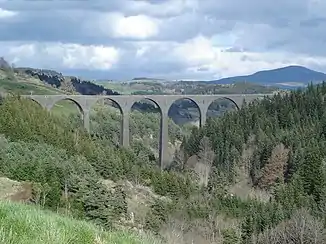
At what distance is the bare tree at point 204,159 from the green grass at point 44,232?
68.4 m

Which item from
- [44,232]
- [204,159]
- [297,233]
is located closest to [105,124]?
[204,159]

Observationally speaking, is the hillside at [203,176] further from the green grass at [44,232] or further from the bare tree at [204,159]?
the green grass at [44,232]

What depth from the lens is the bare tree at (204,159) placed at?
7681cm

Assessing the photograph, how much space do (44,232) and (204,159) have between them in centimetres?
7766

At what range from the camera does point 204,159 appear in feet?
269

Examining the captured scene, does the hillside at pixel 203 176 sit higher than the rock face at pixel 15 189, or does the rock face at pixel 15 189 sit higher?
the rock face at pixel 15 189

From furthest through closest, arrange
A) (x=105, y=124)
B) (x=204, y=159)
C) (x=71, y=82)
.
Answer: (x=71, y=82) → (x=105, y=124) → (x=204, y=159)

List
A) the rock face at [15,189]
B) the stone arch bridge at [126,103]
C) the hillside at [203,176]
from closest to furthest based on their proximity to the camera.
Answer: the rock face at [15,189], the hillside at [203,176], the stone arch bridge at [126,103]

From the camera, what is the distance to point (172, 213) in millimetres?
44438

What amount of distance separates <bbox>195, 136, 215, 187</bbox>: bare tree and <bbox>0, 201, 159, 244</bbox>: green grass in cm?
6840

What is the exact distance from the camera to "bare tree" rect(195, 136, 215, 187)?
76.8m

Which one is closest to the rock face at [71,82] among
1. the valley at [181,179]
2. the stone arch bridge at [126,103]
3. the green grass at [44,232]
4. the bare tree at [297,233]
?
the valley at [181,179]

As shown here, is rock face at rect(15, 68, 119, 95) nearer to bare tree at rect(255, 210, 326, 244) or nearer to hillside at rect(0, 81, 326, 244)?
Result: hillside at rect(0, 81, 326, 244)

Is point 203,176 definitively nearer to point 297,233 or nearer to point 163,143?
point 163,143
